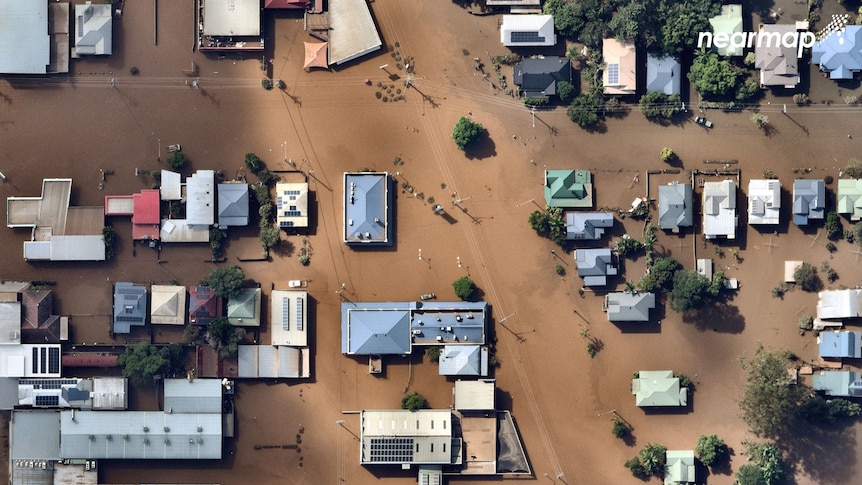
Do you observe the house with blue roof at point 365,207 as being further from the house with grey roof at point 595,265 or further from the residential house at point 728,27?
the residential house at point 728,27

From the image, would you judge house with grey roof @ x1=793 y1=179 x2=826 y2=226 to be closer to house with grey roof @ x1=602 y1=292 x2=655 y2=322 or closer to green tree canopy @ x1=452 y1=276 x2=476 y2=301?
house with grey roof @ x1=602 y1=292 x2=655 y2=322

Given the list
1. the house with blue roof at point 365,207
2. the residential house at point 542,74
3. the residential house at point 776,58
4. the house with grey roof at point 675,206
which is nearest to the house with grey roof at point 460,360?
the house with blue roof at point 365,207

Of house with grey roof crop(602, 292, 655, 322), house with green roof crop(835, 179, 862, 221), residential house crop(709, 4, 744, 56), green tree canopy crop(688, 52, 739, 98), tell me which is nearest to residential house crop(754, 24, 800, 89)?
residential house crop(709, 4, 744, 56)

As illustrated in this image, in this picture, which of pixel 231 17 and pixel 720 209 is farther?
pixel 231 17

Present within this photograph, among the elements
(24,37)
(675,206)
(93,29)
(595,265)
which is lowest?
(595,265)

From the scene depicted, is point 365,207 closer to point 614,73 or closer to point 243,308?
point 243,308

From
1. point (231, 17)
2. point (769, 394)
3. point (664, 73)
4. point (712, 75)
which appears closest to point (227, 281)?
point (231, 17)
